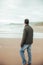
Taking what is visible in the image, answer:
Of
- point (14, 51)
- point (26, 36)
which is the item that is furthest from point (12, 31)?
point (26, 36)

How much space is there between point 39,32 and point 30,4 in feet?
2.95

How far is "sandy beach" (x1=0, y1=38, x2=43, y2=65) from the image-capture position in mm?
5245

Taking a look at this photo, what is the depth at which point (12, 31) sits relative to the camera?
636 cm

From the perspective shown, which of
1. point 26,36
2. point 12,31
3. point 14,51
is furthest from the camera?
point 12,31

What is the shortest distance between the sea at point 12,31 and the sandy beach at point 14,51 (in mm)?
124

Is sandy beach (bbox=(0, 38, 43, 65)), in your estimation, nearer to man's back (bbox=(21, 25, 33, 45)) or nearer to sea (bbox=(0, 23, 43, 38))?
sea (bbox=(0, 23, 43, 38))

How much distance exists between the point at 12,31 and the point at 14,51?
0.73 metres

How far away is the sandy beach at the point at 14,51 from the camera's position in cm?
524

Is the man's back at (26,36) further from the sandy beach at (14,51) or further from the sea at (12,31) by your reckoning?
the sea at (12,31)

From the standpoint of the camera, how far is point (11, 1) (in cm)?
627

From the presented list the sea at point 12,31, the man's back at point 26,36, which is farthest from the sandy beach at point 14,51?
the man's back at point 26,36

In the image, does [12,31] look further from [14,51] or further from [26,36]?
[26,36]

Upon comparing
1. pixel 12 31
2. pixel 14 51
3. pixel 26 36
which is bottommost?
pixel 14 51

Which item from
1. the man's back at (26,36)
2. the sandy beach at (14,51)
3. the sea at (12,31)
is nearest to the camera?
the man's back at (26,36)
